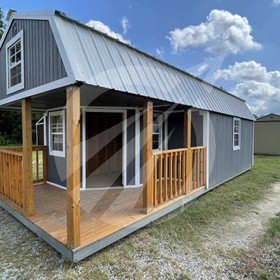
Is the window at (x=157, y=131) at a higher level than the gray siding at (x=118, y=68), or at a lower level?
lower

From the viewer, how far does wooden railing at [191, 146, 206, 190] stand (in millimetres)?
5470

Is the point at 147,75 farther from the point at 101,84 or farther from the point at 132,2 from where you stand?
the point at 132,2

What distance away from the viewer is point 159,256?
2889 millimetres

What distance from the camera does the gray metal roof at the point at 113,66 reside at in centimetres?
263

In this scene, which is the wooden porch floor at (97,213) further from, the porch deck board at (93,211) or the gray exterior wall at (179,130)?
the gray exterior wall at (179,130)

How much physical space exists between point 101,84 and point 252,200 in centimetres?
485

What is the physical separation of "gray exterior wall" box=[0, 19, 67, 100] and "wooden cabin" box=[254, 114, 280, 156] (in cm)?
1694

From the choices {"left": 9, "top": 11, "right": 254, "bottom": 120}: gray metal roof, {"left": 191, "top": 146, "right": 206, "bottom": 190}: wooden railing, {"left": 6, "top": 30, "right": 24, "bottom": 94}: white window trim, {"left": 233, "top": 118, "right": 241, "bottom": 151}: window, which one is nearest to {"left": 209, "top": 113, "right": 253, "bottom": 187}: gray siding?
{"left": 233, "top": 118, "right": 241, "bottom": 151}: window

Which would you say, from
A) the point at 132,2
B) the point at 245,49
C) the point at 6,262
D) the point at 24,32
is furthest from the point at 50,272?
the point at 245,49

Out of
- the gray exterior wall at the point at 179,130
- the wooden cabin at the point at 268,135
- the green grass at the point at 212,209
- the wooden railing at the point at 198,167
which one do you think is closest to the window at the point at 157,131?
the gray exterior wall at the point at 179,130

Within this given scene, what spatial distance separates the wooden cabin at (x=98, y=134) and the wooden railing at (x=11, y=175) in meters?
0.02

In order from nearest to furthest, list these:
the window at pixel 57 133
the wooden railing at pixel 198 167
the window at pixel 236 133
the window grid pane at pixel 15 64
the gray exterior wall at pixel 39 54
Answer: the gray exterior wall at pixel 39 54
the window grid pane at pixel 15 64
the wooden railing at pixel 198 167
the window at pixel 57 133
the window at pixel 236 133

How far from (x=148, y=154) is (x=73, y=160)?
1.49 m

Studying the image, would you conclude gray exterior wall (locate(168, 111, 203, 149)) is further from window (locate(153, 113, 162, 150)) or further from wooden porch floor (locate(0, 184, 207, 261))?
wooden porch floor (locate(0, 184, 207, 261))
